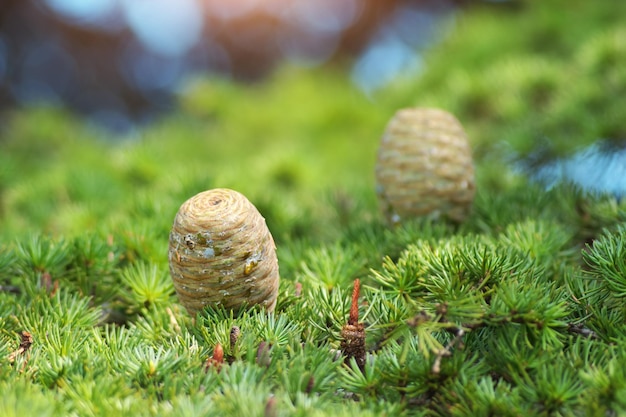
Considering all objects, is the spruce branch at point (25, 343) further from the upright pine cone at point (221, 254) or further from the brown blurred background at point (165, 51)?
the brown blurred background at point (165, 51)

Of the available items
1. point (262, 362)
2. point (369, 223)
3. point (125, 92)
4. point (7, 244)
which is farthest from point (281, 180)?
point (125, 92)

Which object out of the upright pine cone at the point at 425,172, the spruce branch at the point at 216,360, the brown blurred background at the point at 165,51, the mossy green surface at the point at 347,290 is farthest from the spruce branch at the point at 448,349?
the brown blurred background at the point at 165,51

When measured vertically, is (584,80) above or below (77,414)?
above

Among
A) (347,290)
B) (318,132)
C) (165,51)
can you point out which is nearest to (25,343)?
(347,290)

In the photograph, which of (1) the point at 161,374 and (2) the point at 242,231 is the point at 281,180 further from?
(1) the point at 161,374

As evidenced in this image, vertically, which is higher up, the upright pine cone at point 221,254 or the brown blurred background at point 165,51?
the brown blurred background at point 165,51

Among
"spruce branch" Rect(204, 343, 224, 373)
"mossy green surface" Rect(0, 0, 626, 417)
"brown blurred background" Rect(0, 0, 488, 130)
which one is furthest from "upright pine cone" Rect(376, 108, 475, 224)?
"brown blurred background" Rect(0, 0, 488, 130)

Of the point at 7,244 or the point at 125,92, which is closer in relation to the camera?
the point at 7,244
